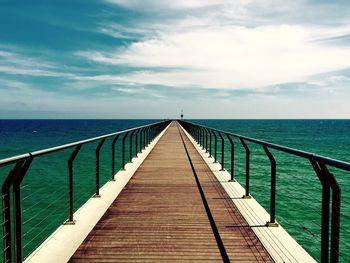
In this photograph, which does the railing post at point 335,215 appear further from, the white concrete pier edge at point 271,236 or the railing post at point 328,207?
the white concrete pier edge at point 271,236

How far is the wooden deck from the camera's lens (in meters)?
3.83

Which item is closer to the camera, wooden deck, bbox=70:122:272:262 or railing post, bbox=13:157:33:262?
railing post, bbox=13:157:33:262

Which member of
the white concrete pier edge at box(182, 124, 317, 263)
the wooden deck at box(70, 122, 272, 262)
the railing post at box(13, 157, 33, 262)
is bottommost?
the wooden deck at box(70, 122, 272, 262)

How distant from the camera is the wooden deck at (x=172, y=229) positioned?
3.83 meters

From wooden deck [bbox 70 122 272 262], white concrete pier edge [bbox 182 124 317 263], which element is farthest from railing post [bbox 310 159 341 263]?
wooden deck [bbox 70 122 272 262]

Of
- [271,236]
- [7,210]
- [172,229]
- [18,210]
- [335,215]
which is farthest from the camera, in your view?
[172,229]

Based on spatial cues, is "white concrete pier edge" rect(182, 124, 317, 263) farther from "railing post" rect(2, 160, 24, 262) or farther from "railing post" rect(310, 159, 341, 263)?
"railing post" rect(2, 160, 24, 262)

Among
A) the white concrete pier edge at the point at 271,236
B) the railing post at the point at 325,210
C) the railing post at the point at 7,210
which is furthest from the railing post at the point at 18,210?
the railing post at the point at 325,210

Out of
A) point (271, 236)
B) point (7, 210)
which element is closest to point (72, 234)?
point (7, 210)

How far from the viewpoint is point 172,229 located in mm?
4699

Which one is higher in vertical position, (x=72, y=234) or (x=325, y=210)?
(x=325, y=210)

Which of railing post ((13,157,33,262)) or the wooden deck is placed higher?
railing post ((13,157,33,262))

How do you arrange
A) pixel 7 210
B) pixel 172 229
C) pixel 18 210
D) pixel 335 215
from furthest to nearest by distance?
pixel 172 229
pixel 18 210
pixel 7 210
pixel 335 215

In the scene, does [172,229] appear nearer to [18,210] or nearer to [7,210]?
[18,210]
